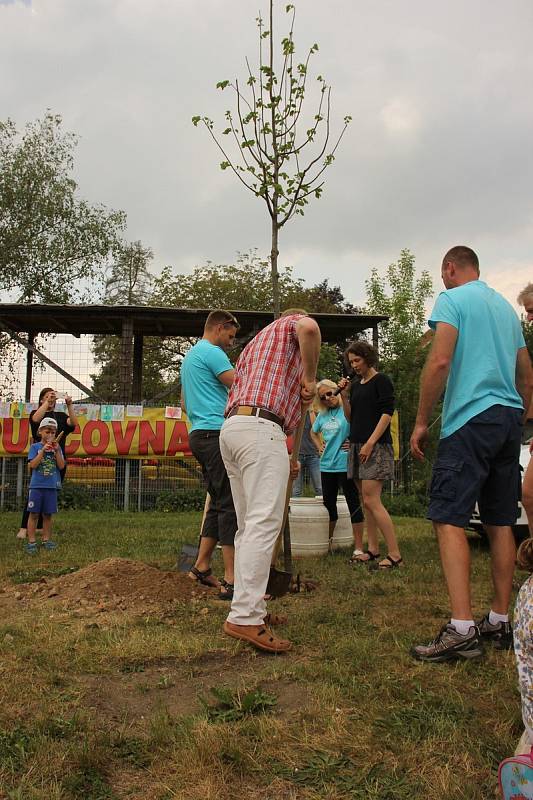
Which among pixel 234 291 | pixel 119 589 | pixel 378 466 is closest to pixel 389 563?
pixel 378 466

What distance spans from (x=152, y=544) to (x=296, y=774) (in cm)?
603

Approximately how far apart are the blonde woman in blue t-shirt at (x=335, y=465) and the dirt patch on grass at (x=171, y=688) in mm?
3623

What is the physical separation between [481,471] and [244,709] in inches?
64.7

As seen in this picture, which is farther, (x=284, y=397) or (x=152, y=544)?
(x=152, y=544)

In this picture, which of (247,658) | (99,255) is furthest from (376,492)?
(99,255)

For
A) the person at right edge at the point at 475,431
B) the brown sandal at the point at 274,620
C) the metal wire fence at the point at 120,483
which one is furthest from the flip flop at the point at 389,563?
the metal wire fence at the point at 120,483

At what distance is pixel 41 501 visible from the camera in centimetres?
775

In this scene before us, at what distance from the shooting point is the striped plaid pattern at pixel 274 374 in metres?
3.72

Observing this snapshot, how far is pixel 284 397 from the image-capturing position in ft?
12.4

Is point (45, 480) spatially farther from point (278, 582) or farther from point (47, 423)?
point (278, 582)

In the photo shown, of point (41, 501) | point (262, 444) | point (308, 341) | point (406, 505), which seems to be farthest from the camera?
point (406, 505)

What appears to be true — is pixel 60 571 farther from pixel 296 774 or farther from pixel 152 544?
pixel 296 774

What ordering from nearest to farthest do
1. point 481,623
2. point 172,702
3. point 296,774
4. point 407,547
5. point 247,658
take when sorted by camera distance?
point 296,774 → point 172,702 → point 247,658 → point 481,623 → point 407,547

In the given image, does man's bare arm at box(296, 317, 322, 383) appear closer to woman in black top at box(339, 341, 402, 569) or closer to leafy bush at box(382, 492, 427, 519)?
woman in black top at box(339, 341, 402, 569)
